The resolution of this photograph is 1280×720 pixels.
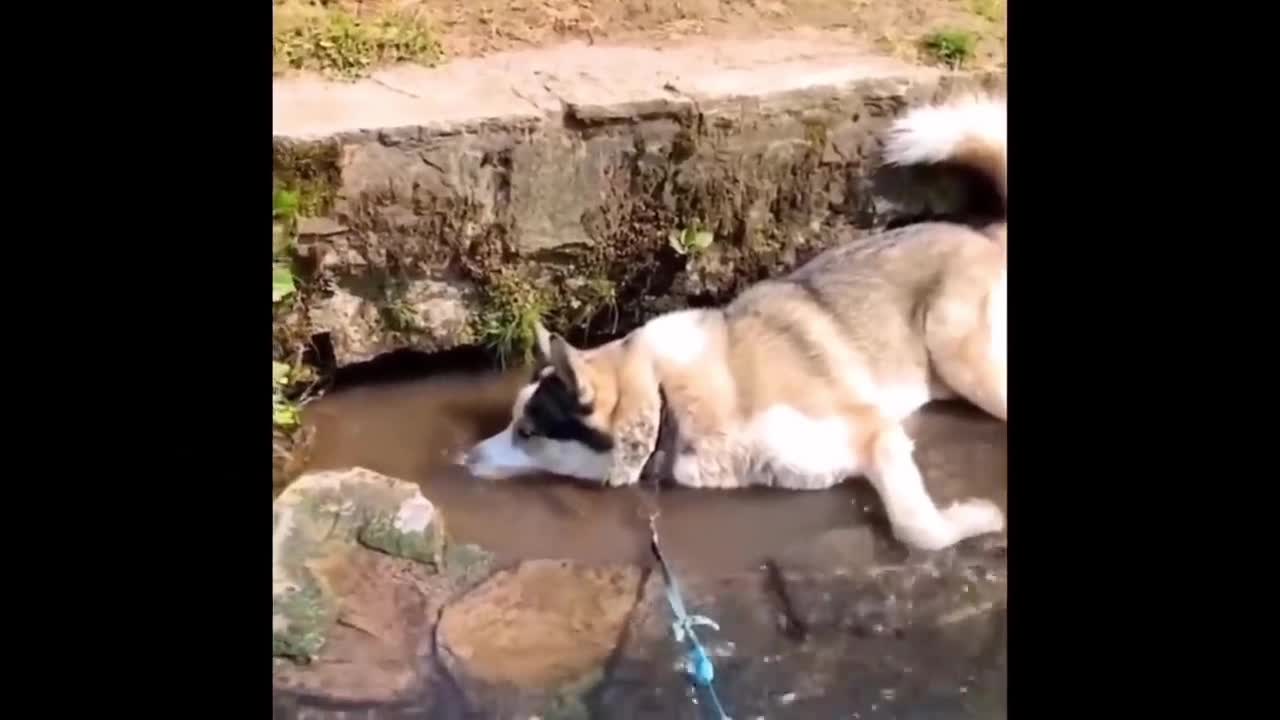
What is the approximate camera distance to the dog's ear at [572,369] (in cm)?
128

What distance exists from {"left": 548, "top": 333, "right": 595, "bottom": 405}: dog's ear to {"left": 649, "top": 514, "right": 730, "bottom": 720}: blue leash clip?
0.17 metres

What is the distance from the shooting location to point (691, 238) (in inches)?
51.9

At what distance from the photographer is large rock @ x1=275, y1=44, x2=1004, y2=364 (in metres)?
1.28

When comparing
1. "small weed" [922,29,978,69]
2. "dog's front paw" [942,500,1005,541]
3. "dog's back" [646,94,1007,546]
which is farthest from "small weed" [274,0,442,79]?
"dog's front paw" [942,500,1005,541]

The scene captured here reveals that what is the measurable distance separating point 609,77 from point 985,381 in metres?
0.44

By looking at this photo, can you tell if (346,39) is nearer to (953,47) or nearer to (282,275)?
(282,275)

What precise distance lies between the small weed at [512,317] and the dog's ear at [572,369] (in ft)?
0.09

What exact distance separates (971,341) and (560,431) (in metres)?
0.39

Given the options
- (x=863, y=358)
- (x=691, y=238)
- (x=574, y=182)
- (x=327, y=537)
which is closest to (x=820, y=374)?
(x=863, y=358)

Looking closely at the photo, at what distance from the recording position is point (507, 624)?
1.24 meters

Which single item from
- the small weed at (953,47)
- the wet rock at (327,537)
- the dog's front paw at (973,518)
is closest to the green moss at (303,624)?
the wet rock at (327,537)
